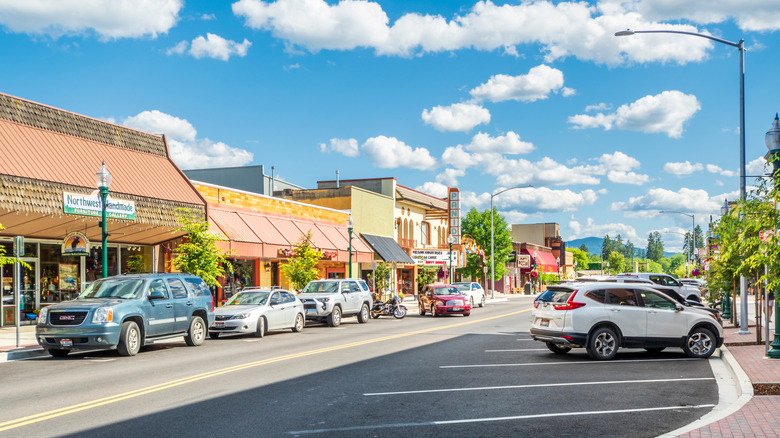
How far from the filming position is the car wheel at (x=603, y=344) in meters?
15.0

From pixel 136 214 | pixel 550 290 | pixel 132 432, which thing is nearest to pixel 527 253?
pixel 136 214

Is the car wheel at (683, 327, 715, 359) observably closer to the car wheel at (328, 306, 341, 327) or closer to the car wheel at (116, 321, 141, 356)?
the car wheel at (116, 321, 141, 356)

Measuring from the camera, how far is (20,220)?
73.7 ft

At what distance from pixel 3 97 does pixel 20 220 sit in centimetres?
389

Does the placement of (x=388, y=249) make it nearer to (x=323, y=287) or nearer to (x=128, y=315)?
(x=323, y=287)

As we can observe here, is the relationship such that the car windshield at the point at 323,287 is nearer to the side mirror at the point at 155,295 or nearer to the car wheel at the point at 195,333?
the car wheel at the point at 195,333

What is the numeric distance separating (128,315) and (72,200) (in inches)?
312

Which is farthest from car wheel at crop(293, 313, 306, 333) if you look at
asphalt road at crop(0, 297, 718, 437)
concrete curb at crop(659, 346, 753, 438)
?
concrete curb at crop(659, 346, 753, 438)

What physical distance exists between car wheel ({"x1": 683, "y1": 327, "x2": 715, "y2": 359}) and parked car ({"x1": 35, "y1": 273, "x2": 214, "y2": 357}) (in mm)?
12145

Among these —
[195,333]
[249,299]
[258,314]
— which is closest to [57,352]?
[195,333]

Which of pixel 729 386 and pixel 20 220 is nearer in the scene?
pixel 729 386

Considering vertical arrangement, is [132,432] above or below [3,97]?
below

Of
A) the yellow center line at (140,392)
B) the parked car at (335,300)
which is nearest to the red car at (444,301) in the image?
the parked car at (335,300)

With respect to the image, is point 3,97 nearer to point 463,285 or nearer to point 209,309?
point 209,309
